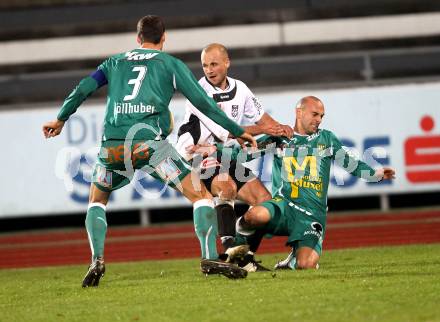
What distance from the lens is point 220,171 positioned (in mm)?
7973

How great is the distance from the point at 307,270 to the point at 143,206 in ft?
24.7

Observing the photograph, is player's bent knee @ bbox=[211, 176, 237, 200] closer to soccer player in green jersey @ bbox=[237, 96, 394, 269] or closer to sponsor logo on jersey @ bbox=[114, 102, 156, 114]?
soccer player in green jersey @ bbox=[237, 96, 394, 269]

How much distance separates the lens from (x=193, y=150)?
796cm

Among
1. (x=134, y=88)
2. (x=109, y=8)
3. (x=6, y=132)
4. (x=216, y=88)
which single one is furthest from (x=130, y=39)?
(x=134, y=88)

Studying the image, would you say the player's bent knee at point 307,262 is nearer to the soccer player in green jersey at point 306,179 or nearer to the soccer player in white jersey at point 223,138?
the soccer player in green jersey at point 306,179

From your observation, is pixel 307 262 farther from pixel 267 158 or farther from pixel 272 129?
pixel 267 158

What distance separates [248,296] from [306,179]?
2.29 m

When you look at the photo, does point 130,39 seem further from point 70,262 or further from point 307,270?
point 307,270

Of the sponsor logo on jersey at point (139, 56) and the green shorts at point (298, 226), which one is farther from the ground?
the sponsor logo on jersey at point (139, 56)

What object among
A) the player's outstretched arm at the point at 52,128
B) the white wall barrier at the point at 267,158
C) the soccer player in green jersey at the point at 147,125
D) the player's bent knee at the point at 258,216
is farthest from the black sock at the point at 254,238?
the white wall barrier at the point at 267,158

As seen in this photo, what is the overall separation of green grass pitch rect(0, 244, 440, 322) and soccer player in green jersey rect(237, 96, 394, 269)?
30 cm

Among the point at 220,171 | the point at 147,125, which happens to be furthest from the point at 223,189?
the point at 147,125

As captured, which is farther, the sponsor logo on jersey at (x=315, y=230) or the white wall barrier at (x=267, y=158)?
the white wall barrier at (x=267, y=158)

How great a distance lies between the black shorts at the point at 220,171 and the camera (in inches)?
314
